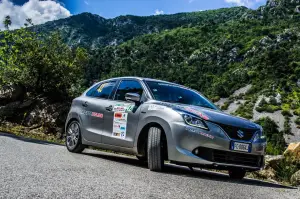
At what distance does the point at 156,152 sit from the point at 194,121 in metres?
0.75

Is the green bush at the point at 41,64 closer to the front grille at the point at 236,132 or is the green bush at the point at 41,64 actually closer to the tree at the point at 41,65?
the tree at the point at 41,65

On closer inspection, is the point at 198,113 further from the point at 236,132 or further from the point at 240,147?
the point at 240,147

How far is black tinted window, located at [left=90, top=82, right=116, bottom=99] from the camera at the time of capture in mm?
7929

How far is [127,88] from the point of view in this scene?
7.52 m

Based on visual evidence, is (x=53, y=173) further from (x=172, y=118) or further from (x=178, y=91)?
(x=178, y=91)

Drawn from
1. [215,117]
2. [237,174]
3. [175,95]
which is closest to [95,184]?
[215,117]

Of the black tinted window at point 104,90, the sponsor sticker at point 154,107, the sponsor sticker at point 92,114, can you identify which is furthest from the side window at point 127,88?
the sponsor sticker at point 154,107

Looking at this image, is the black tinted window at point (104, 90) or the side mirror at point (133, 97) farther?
the black tinted window at point (104, 90)

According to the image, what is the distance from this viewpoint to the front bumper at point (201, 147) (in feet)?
19.0

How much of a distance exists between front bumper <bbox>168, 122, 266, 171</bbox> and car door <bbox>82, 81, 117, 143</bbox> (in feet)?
7.02

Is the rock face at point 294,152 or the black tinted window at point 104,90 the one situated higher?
the black tinted window at point 104,90

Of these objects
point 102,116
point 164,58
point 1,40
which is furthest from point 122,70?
point 102,116

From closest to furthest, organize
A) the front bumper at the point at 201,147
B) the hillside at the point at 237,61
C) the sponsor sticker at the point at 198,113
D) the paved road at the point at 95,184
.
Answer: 1. the paved road at the point at 95,184
2. the front bumper at the point at 201,147
3. the sponsor sticker at the point at 198,113
4. the hillside at the point at 237,61

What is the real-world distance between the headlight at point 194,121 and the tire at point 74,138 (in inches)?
120
